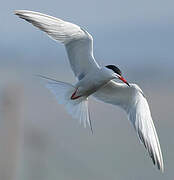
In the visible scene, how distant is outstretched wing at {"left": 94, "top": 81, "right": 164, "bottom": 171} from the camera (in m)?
4.04

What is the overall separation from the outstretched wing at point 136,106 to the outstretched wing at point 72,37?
269 mm

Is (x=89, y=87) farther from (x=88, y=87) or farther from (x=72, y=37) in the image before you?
(x=72, y=37)

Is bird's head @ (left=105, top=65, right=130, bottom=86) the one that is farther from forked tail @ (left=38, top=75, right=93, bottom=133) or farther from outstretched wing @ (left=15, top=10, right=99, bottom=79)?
forked tail @ (left=38, top=75, right=93, bottom=133)

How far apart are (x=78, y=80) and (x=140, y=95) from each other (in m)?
0.45

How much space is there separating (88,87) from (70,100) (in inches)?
9.9

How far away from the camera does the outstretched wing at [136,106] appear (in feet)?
13.2

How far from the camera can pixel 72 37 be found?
395 centimetres

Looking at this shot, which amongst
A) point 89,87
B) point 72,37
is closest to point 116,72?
point 89,87

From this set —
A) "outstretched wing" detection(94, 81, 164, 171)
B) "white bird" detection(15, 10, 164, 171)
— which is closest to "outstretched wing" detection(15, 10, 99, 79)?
"white bird" detection(15, 10, 164, 171)

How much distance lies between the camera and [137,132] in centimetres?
410

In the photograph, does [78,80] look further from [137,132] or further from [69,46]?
[137,132]

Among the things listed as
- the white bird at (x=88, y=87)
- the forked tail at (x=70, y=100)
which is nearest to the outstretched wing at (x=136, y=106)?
the white bird at (x=88, y=87)

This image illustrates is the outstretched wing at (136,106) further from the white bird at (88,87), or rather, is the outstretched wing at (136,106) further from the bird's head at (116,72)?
the bird's head at (116,72)

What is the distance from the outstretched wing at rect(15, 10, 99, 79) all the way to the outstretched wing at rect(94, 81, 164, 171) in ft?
0.88
